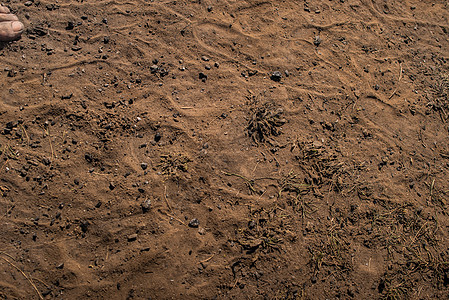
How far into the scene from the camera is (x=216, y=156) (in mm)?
2729

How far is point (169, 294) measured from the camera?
7.71ft

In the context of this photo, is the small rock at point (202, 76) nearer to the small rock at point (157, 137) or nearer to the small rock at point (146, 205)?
the small rock at point (157, 137)

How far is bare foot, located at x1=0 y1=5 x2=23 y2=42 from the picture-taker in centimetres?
283

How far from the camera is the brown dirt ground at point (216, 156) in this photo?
7.92ft

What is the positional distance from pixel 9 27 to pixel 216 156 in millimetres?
2417

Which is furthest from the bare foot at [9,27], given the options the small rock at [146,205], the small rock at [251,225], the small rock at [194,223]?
the small rock at [251,225]

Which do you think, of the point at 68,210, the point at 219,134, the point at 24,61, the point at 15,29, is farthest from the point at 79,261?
the point at 15,29

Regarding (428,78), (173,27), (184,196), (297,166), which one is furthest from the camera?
(428,78)

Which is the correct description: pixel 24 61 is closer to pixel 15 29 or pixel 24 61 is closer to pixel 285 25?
pixel 15 29

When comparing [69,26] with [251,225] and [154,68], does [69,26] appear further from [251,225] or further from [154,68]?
[251,225]

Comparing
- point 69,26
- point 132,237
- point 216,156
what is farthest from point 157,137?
point 69,26

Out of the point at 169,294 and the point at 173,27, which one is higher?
the point at 173,27

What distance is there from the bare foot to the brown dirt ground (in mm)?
94

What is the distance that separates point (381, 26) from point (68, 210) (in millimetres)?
4044
